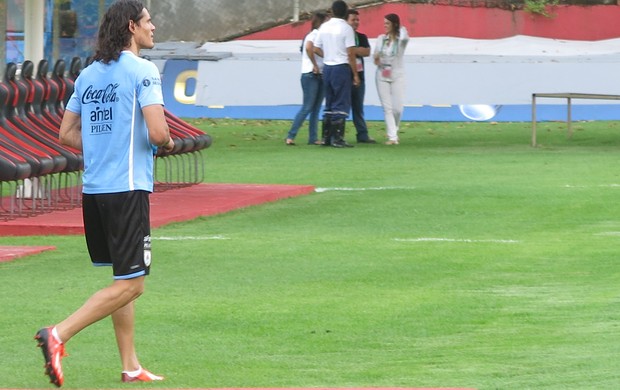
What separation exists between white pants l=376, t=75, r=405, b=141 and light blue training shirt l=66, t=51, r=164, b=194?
680 inches

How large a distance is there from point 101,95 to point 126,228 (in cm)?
62

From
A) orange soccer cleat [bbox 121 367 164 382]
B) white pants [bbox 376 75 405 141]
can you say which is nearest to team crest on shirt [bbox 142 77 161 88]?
orange soccer cleat [bbox 121 367 164 382]

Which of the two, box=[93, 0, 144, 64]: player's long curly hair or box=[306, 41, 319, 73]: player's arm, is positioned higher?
box=[93, 0, 144, 64]: player's long curly hair

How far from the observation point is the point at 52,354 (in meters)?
7.07

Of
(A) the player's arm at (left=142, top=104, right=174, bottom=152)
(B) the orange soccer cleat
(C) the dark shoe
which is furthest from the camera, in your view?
(B) the orange soccer cleat

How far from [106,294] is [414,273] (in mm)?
3962

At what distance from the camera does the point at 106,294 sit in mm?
7273

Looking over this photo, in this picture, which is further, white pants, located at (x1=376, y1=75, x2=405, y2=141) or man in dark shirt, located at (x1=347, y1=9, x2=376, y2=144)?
white pants, located at (x1=376, y1=75, x2=405, y2=141)

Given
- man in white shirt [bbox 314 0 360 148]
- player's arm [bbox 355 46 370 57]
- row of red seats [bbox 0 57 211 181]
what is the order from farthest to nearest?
player's arm [bbox 355 46 370 57]
man in white shirt [bbox 314 0 360 148]
row of red seats [bbox 0 57 211 181]

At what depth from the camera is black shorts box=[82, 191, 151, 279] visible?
7227 millimetres

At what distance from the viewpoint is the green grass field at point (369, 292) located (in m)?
7.65

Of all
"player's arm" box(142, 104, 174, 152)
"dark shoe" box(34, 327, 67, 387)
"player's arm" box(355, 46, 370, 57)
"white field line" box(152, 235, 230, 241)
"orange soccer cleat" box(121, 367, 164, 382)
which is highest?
"player's arm" box(142, 104, 174, 152)

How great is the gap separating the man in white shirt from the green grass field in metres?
5.26

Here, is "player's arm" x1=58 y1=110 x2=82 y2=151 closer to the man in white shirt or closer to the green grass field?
the green grass field
